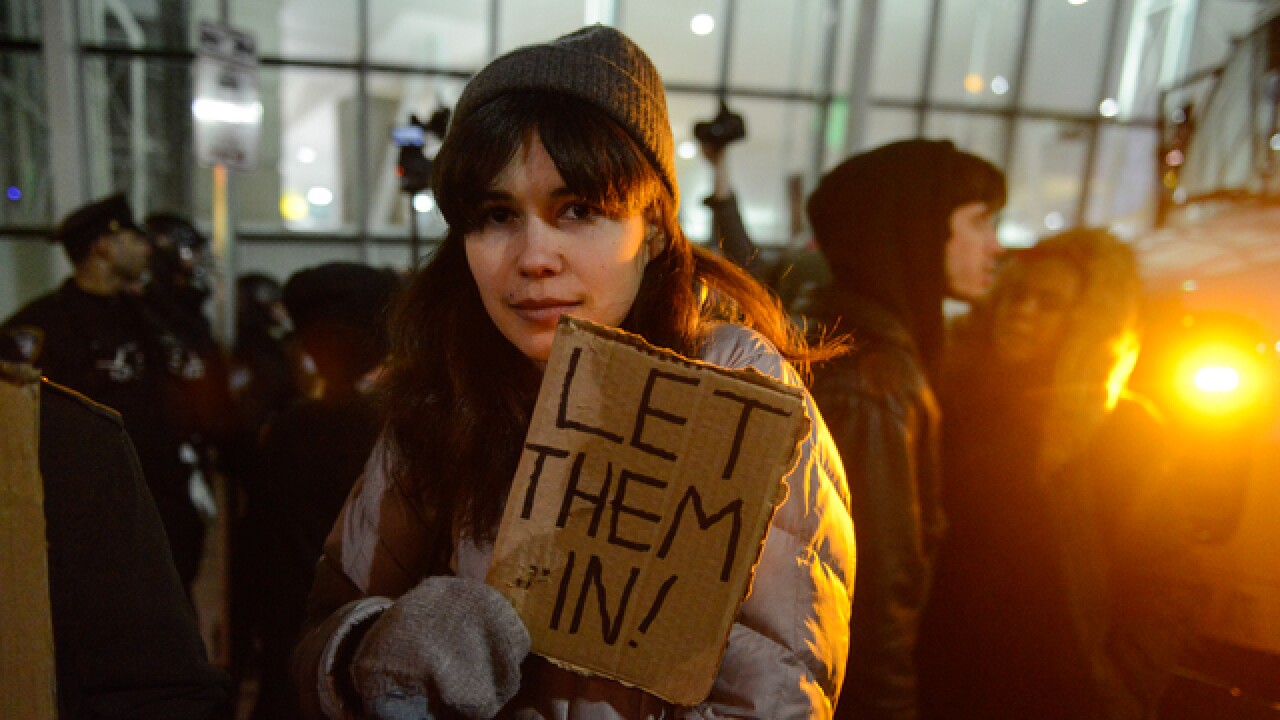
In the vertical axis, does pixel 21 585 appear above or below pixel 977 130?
below

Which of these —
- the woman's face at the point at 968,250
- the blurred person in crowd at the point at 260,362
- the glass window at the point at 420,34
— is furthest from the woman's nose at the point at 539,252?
the glass window at the point at 420,34

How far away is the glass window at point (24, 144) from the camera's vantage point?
7.65 metres

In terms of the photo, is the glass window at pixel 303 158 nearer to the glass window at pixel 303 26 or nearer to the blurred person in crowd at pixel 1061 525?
the glass window at pixel 303 26

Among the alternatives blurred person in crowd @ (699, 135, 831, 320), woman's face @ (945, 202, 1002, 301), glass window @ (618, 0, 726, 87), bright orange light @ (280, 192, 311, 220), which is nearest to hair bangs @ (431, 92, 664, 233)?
blurred person in crowd @ (699, 135, 831, 320)

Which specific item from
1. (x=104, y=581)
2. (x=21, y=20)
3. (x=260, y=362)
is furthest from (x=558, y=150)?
(x=21, y=20)

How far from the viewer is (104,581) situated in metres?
1.01

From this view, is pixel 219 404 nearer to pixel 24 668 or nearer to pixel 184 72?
pixel 24 668

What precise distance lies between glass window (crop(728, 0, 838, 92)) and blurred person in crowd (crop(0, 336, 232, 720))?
30.9ft

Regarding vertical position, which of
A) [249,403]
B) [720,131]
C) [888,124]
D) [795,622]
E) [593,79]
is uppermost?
[888,124]

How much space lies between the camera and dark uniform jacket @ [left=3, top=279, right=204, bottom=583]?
10.2 ft

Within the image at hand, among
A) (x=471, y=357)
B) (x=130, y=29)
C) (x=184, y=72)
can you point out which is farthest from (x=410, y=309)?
(x=130, y=29)

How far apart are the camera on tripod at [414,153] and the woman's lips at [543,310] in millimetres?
2803

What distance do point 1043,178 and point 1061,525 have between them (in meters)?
10.1

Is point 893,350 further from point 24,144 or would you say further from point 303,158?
point 24,144
